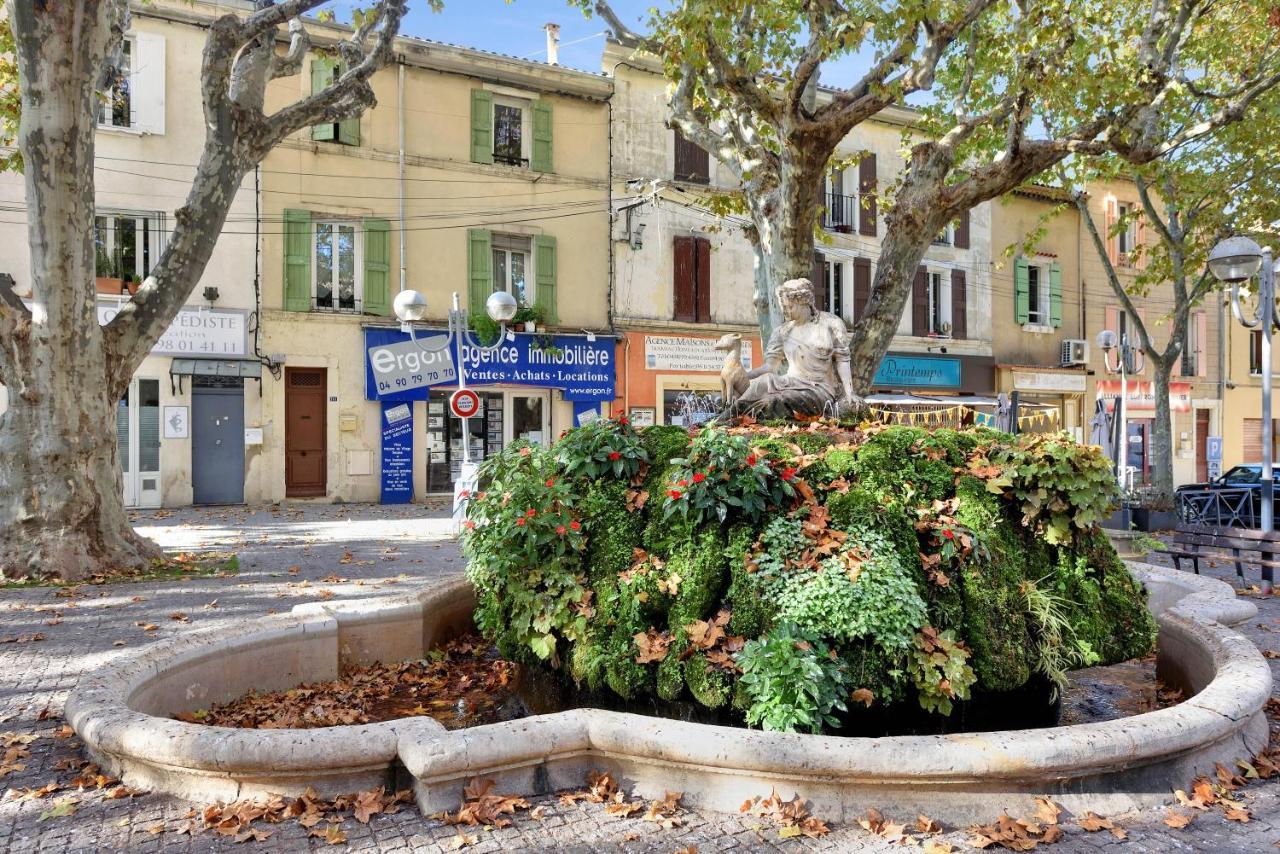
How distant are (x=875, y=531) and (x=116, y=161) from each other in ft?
54.5

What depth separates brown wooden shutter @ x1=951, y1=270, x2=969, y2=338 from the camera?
2472cm

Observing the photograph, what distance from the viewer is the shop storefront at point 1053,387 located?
25250 millimetres

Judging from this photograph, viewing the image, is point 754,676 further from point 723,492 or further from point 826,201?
point 826,201

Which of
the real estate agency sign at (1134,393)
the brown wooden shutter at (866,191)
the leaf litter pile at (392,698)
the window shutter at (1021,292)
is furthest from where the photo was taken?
the real estate agency sign at (1134,393)

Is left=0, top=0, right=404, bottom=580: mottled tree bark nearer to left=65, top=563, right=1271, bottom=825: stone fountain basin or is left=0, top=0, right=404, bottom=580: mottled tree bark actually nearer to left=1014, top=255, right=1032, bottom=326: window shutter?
left=65, top=563, right=1271, bottom=825: stone fountain basin

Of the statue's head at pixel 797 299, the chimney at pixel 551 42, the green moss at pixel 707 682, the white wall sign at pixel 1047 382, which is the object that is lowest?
the green moss at pixel 707 682

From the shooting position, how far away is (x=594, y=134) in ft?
66.5

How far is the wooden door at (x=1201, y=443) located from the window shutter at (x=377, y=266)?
25.1m

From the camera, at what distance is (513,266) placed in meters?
19.9

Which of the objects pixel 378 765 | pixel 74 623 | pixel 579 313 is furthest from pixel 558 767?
pixel 579 313

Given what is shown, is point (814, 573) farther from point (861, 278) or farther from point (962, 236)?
point (962, 236)

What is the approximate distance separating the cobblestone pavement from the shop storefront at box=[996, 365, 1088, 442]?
18226mm

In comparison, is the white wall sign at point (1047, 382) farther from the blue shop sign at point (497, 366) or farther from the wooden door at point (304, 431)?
the wooden door at point (304, 431)

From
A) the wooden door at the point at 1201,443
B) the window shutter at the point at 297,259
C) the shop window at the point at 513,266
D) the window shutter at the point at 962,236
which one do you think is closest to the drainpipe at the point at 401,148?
the window shutter at the point at 297,259
